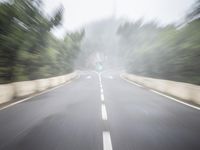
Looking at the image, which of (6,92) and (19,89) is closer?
(6,92)

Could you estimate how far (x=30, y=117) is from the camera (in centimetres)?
594

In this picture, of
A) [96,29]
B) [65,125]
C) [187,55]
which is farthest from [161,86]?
[96,29]

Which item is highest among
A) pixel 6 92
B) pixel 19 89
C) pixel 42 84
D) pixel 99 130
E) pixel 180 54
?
pixel 180 54

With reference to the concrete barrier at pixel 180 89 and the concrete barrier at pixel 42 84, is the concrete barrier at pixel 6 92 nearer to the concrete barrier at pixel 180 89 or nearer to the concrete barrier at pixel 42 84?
the concrete barrier at pixel 42 84

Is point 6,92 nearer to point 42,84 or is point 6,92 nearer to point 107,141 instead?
point 42,84

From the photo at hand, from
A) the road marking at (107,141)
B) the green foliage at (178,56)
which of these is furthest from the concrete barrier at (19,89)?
the green foliage at (178,56)

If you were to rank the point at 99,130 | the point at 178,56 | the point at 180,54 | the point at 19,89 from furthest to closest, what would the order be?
1. the point at 178,56
2. the point at 180,54
3. the point at 19,89
4. the point at 99,130

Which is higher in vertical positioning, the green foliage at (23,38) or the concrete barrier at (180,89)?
the green foliage at (23,38)

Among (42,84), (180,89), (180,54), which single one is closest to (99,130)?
(180,89)

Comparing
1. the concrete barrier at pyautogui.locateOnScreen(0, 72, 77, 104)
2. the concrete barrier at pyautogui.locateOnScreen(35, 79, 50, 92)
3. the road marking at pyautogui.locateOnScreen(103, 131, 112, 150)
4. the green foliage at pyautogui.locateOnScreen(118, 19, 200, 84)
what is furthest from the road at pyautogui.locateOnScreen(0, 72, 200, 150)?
the green foliage at pyautogui.locateOnScreen(118, 19, 200, 84)

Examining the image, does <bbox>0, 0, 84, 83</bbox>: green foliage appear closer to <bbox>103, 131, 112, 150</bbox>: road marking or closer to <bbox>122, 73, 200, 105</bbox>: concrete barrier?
<bbox>103, 131, 112, 150</bbox>: road marking

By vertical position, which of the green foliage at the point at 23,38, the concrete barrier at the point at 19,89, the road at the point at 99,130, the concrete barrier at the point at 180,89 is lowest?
the concrete barrier at the point at 180,89

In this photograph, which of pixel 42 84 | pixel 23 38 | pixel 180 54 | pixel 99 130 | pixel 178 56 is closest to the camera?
pixel 99 130

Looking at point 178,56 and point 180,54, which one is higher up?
point 180,54
